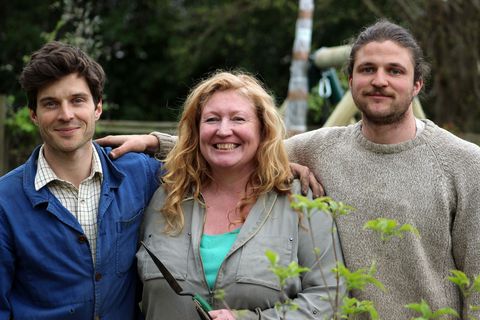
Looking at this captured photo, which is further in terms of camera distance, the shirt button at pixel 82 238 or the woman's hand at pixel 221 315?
the shirt button at pixel 82 238

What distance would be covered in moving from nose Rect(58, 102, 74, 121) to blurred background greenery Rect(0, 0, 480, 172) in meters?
9.15

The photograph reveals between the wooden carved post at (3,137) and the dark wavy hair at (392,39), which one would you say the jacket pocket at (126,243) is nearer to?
the dark wavy hair at (392,39)

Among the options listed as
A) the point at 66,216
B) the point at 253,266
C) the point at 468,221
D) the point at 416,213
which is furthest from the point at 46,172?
the point at 468,221

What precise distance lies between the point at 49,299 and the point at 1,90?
611cm

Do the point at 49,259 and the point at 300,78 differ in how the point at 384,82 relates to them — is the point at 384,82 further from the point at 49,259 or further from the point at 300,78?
the point at 300,78

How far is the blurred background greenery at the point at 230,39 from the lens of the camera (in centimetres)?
1298

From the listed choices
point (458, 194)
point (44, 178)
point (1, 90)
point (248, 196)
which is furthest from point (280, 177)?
point (1, 90)

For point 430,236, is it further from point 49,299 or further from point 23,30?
point 23,30

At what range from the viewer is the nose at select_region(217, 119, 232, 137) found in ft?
11.1

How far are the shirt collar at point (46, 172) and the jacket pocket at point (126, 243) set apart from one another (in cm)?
21

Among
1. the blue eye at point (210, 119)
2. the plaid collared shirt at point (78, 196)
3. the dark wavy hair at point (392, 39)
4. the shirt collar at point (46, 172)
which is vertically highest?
the dark wavy hair at point (392, 39)

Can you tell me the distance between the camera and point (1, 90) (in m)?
8.88

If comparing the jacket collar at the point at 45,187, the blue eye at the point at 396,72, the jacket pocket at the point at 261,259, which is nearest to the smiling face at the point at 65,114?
the jacket collar at the point at 45,187

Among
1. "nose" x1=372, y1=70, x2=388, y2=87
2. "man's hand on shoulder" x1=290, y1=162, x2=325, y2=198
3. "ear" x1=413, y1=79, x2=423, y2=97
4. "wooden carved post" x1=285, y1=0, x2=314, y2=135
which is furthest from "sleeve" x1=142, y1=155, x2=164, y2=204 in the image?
"wooden carved post" x1=285, y1=0, x2=314, y2=135
